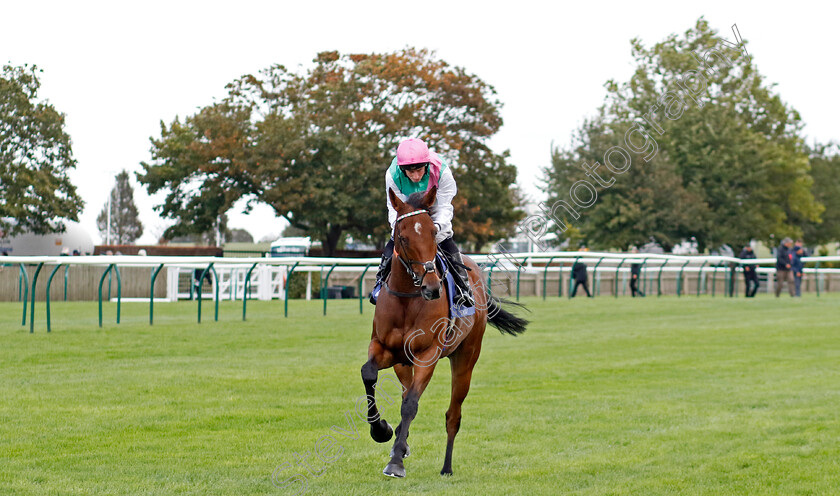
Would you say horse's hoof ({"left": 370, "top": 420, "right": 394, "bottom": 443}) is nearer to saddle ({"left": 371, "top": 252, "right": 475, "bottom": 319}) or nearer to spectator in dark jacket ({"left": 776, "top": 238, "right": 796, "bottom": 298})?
saddle ({"left": 371, "top": 252, "right": 475, "bottom": 319})

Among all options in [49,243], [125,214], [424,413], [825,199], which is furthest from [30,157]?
[125,214]

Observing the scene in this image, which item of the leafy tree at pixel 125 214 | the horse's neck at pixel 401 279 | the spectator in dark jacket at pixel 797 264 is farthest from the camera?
the leafy tree at pixel 125 214

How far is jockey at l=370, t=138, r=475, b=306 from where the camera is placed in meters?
6.15

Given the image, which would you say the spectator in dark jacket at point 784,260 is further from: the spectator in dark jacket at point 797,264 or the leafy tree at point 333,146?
the leafy tree at point 333,146

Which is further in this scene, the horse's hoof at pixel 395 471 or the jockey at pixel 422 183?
the jockey at pixel 422 183

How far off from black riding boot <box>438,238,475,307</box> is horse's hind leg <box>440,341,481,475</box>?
40 centimetres

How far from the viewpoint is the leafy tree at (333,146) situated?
3903 centimetres

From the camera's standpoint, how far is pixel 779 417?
890 cm

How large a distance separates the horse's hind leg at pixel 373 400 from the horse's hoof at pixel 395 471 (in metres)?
0.19

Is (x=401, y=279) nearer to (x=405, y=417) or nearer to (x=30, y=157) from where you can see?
(x=405, y=417)

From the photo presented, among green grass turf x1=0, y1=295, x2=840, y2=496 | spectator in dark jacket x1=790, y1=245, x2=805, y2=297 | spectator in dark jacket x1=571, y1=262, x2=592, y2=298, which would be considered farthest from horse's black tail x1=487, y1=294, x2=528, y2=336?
spectator in dark jacket x1=790, y1=245, x2=805, y2=297

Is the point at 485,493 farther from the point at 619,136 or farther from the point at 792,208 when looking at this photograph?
the point at 792,208

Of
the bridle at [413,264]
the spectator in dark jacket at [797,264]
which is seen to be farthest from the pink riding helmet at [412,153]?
the spectator in dark jacket at [797,264]

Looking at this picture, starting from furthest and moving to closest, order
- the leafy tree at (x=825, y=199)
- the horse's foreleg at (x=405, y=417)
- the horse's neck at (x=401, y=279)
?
the leafy tree at (x=825, y=199), the horse's neck at (x=401, y=279), the horse's foreleg at (x=405, y=417)
